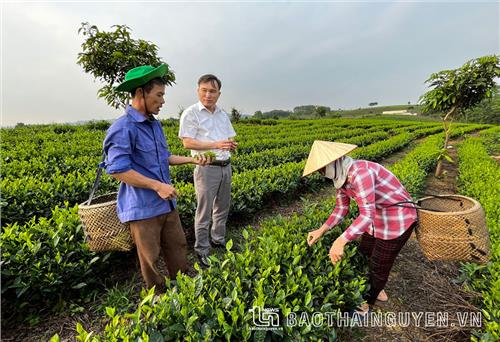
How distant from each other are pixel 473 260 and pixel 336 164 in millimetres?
1470

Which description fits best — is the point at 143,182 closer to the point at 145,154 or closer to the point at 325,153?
the point at 145,154

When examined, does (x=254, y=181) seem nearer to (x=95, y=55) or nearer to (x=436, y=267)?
(x=436, y=267)

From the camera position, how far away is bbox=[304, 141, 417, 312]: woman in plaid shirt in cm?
190

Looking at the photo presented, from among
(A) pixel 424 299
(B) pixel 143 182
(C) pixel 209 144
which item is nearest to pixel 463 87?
(A) pixel 424 299

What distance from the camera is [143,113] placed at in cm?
207

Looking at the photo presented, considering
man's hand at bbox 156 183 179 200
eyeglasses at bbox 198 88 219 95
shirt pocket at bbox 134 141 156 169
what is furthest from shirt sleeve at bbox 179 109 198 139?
man's hand at bbox 156 183 179 200

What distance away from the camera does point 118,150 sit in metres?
1.85

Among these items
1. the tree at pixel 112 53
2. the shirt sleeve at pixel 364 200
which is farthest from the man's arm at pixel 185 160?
the tree at pixel 112 53

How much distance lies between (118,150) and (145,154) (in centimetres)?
25

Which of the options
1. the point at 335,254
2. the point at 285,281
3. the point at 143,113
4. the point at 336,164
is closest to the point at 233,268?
the point at 285,281

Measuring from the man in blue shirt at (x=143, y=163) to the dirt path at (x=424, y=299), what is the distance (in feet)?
7.10

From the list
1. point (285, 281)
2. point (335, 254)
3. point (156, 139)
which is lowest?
point (285, 281)

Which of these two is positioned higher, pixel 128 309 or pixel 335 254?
pixel 335 254

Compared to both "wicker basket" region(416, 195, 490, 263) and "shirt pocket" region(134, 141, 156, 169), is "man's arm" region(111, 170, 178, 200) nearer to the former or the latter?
"shirt pocket" region(134, 141, 156, 169)
